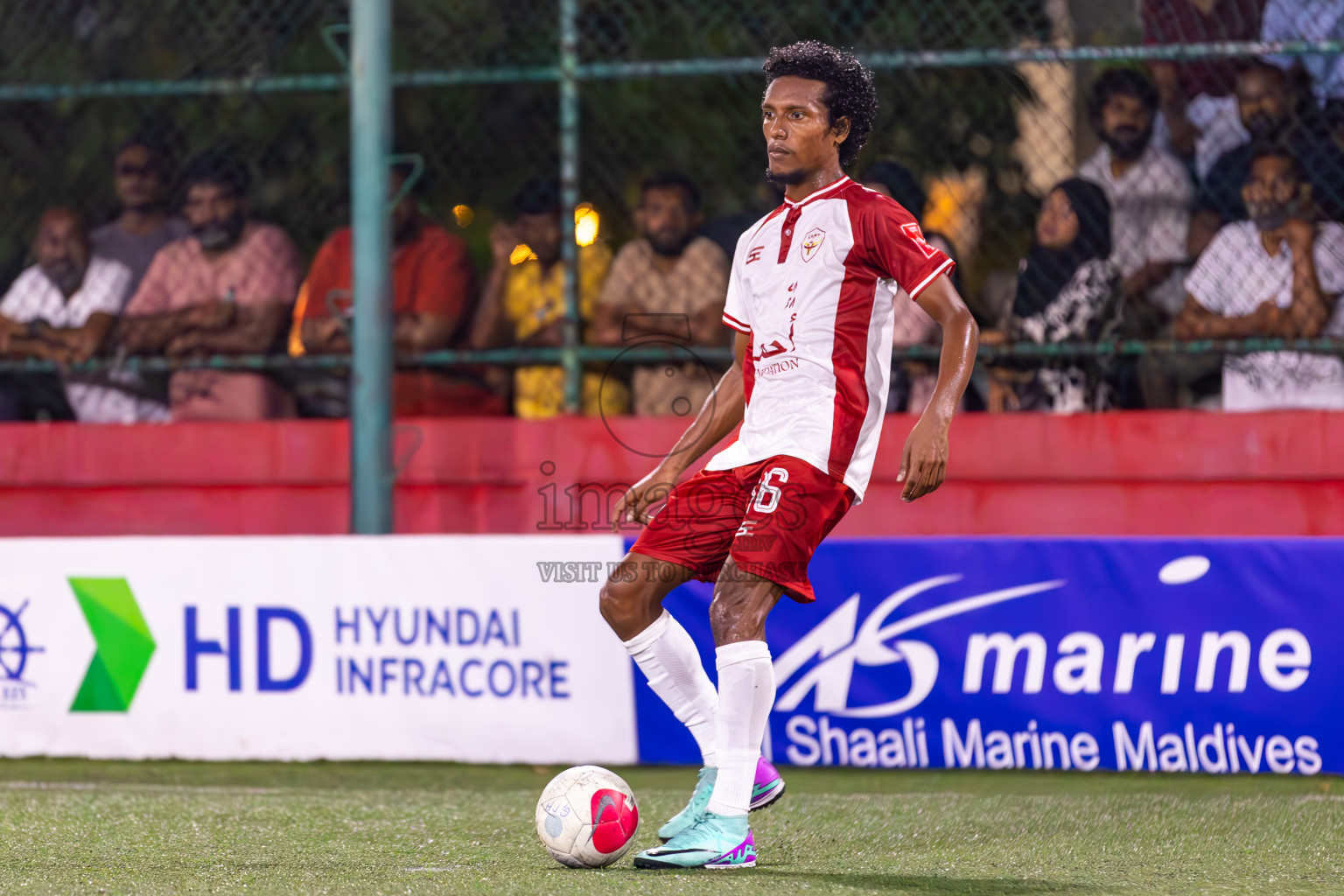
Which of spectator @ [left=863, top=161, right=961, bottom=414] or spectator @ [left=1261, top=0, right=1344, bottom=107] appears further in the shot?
spectator @ [left=863, top=161, right=961, bottom=414]

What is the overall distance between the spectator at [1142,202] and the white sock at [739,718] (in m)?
3.50

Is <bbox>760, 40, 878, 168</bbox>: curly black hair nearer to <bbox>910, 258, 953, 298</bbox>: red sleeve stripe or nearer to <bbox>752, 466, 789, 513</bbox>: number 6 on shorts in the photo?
<bbox>910, 258, 953, 298</bbox>: red sleeve stripe

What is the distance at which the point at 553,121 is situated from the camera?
25.6 ft

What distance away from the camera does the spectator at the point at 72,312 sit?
7.63 m

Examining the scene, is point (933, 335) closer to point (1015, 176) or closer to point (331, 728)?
point (1015, 176)

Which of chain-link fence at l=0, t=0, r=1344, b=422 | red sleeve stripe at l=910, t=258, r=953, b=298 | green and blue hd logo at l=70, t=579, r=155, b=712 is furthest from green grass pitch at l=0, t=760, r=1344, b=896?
chain-link fence at l=0, t=0, r=1344, b=422

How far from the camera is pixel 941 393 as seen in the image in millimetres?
3758

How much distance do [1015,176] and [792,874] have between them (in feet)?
13.7

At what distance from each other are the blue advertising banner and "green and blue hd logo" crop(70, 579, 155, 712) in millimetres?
1928

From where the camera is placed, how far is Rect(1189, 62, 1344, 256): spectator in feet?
21.5

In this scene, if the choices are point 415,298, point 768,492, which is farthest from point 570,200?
point 768,492

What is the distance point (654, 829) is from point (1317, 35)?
168 inches

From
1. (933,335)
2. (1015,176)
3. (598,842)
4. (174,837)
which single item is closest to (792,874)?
(598,842)

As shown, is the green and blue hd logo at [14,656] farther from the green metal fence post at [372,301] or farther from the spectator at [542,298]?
the spectator at [542,298]
